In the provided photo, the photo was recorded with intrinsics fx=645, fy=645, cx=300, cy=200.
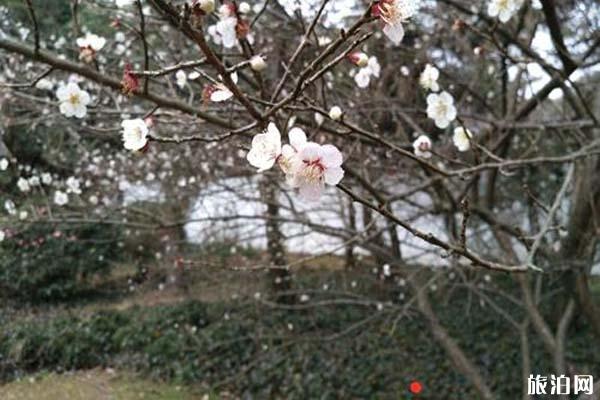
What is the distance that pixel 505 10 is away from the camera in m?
2.39

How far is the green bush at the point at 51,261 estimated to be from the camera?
7.54m

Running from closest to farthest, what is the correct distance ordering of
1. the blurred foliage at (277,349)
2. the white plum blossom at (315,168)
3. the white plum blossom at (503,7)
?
the white plum blossom at (315,168) → the white plum blossom at (503,7) → the blurred foliage at (277,349)

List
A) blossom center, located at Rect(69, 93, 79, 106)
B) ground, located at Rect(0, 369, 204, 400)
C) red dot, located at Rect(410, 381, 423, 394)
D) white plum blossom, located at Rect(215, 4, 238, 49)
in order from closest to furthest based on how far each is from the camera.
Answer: white plum blossom, located at Rect(215, 4, 238, 49)
blossom center, located at Rect(69, 93, 79, 106)
red dot, located at Rect(410, 381, 423, 394)
ground, located at Rect(0, 369, 204, 400)

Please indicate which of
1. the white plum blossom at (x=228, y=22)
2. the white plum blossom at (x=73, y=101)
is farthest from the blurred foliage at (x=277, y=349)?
the white plum blossom at (x=228, y=22)

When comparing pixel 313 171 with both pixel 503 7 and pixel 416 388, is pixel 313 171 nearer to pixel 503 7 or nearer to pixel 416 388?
pixel 503 7

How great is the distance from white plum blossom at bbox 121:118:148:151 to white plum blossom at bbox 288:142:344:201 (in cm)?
38

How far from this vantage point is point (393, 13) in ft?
3.20

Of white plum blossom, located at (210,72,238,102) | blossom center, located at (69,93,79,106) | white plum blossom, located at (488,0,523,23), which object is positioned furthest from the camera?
white plum blossom, located at (488,0,523,23)

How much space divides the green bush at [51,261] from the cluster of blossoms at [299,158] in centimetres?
672

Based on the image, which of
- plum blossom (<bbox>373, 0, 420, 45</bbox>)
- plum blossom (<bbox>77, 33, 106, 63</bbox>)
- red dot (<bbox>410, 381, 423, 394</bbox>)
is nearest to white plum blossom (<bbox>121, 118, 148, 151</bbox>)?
plum blossom (<bbox>373, 0, 420, 45</bbox>)

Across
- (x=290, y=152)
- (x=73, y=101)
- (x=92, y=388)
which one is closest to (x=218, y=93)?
(x=290, y=152)

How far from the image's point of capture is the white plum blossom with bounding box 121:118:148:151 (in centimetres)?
122

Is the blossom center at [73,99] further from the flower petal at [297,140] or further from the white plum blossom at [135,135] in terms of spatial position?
the flower petal at [297,140]

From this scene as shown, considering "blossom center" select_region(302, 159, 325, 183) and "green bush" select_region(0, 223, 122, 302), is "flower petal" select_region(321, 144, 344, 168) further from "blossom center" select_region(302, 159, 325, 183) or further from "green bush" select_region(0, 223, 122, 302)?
"green bush" select_region(0, 223, 122, 302)
